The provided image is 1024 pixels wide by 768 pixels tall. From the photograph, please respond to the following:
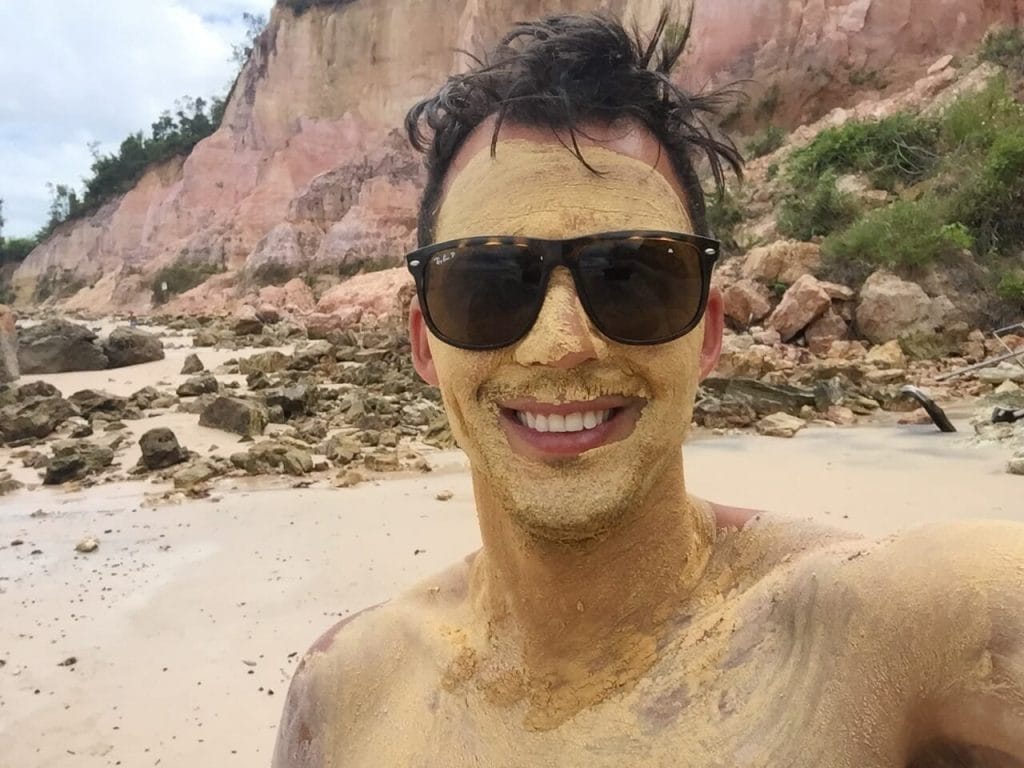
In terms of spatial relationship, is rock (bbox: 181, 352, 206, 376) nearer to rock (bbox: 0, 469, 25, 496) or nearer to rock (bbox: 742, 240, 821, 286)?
rock (bbox: 0, 469, 25, 496)

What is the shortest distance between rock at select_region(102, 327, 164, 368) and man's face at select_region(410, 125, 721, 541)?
14.5 metres

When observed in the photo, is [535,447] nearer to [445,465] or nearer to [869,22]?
[445,465]

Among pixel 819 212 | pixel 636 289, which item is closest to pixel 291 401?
pixel 636 289

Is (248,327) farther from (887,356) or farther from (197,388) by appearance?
(887,356)

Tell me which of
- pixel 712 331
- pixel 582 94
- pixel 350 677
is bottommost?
pixel 350 677

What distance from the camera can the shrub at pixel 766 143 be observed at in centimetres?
2075

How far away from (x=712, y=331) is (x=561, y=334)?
1.35 ft

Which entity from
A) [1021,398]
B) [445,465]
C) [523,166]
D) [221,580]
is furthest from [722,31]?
[523,166]

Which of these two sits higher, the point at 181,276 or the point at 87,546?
the point at 181,276

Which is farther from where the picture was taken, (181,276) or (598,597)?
(181,276)

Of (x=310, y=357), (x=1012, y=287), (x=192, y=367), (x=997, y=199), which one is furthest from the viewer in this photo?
(x=310, y=357)

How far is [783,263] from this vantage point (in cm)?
1338

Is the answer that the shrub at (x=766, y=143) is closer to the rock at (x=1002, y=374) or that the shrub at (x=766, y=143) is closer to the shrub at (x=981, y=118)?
the shrub at (x=981, y=118)

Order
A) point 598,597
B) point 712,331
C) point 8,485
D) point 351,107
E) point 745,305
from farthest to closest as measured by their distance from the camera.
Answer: point 351,107 < point 745,305 < point 8,485 < point 712,331 < point 598,597
